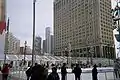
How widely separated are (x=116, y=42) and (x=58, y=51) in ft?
403

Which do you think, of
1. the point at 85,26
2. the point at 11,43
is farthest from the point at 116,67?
the point at 85,26

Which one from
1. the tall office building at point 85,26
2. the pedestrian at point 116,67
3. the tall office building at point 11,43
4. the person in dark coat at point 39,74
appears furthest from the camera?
the tall office building at point 85,26

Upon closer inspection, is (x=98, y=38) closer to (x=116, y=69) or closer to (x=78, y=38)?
(x=78, y=38)

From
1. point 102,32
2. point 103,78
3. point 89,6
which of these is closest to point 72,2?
point 89,6

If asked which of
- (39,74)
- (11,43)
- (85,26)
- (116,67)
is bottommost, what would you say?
(116,67)

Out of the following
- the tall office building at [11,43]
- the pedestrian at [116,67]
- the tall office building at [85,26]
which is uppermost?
the tall office building at [85,26]

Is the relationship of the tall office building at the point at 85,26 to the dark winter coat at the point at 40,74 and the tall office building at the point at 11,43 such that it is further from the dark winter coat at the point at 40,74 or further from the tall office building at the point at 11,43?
the dark winter coat at the point at 40,74

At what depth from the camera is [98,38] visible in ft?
347

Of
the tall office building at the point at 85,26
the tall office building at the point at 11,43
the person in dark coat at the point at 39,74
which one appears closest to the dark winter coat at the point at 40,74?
the person in dark coat at the point at 39,74

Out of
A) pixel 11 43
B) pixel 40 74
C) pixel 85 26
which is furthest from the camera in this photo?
pixel 85 26

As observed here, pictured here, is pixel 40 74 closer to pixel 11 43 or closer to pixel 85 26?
pixel 11 43

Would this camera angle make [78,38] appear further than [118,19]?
Yes

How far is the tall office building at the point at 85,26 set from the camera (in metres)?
102

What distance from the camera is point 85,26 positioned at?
112 meters
